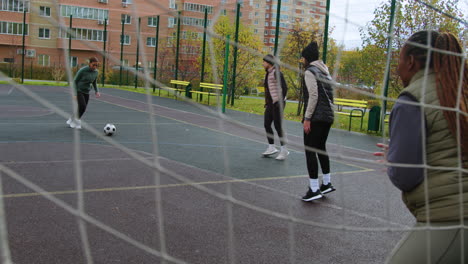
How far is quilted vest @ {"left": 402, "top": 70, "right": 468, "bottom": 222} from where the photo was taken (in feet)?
6.84

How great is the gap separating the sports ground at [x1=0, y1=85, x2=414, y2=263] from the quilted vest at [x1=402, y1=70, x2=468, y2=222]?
0.44 m

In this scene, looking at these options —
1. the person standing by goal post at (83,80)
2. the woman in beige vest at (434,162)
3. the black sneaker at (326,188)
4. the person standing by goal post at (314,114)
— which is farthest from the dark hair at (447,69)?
the person standing by goal post at (83,80)

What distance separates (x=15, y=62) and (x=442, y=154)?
31705 millimetres

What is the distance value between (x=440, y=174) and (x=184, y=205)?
3.42 meters

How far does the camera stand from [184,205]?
16.9 feet

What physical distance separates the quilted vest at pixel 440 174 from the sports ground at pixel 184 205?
0.44 meters

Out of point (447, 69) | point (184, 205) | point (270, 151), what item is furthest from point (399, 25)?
point (447, 69)

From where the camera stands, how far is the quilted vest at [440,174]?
2.09 m

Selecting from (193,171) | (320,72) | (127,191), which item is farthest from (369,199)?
(127,191)

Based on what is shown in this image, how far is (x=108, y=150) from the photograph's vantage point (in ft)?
27.8

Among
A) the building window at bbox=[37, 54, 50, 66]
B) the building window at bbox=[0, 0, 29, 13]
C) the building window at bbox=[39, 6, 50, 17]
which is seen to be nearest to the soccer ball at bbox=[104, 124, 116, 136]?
the building window at bbox=[0, 0, 29, 13]

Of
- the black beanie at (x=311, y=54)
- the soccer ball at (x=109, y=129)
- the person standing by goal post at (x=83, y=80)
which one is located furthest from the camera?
the person standing by goal post at (x=83, y=80)

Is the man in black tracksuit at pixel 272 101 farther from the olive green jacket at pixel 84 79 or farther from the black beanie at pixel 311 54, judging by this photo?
the olive green jacket at pixel 84 79

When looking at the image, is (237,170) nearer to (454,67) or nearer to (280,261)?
(280,261)
